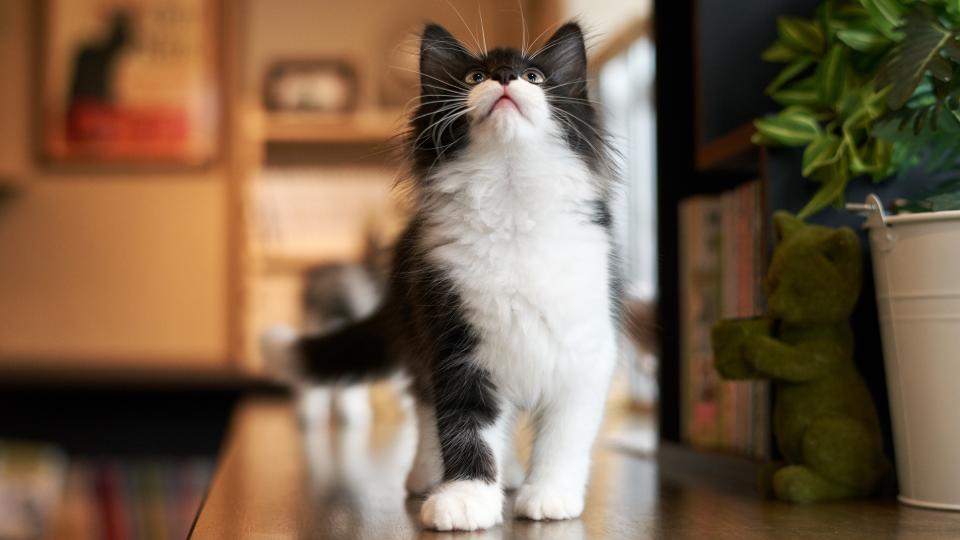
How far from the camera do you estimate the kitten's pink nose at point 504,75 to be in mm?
1008

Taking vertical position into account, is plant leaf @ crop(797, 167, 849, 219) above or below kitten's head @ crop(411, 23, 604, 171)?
below

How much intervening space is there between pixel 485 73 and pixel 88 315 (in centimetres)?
372

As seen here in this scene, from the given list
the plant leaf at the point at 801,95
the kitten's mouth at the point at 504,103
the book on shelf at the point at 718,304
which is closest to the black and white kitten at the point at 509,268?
the kitten's mouth at the point at 504,103

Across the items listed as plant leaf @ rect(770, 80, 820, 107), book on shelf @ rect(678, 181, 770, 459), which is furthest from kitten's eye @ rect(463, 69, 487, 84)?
book on shelf @ rect(678, 181, 770, 459)

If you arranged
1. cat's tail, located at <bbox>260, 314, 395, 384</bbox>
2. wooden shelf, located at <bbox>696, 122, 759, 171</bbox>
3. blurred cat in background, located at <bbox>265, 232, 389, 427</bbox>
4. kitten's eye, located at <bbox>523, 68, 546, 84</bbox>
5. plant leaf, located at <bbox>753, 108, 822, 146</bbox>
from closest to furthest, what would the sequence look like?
kitten's eye, located at <bbox>523, 68, 546, 84</bbox> → plant leaf, located at <bbox>753, 108, 822, 146</bbox> → wooden shelf, located at <bbox>696, 122, 759, 171</bbox> → cat's tail, located at <bbox>260, 314, 395, 384</bbox> → blurred cat in background, located at <bbox>265, 232, 389, 427</bbox>

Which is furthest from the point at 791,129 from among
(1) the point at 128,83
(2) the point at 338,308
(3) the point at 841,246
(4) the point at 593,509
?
(1) the point at 128,83

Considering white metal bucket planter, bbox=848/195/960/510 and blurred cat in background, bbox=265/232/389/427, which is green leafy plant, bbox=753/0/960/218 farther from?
blurred cat in background, bbox=265/232/389/427

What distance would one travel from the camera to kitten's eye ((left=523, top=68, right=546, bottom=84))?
104 centimetres

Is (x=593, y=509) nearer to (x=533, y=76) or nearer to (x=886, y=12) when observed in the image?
(x=533, y=76)

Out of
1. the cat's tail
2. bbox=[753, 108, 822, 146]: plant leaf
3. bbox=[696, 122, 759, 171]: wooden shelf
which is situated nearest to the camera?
bbox=[753, 108, 822, 146]: plant leaf

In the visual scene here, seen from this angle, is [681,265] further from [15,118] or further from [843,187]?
[15,118]

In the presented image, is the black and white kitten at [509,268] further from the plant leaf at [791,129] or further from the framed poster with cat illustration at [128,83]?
the framed poster with cat illustration at [128,83]

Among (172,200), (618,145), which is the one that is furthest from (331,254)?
(618,145)

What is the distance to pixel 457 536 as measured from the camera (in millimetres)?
912
